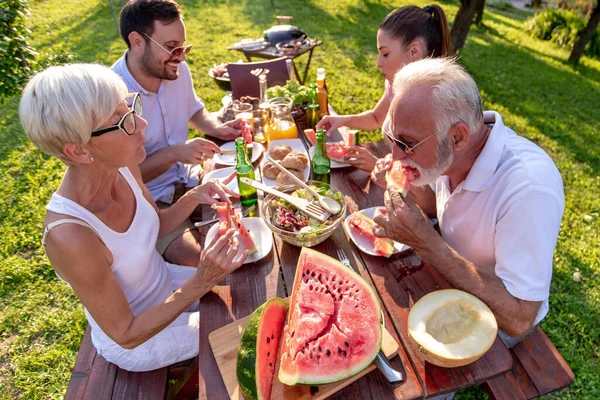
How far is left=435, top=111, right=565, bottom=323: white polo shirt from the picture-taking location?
1.83m

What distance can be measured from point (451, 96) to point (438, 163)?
377 millimetres

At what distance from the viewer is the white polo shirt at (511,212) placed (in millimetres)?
1831

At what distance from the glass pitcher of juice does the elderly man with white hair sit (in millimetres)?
1251

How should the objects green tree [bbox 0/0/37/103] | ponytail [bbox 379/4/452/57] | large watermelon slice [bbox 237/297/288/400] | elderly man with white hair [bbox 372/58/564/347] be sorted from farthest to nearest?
green tree [bbox 0/0/37/103] < ponytail [bbox 379/4/452/57] < elderly man with white hair [bbox 372/58/564/347] < large watermelon slice [bbox 237/297/288/400]

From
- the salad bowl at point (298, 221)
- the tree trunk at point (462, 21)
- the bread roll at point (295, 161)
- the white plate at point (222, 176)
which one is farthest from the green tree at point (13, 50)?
the tree trunk at point (462, 21)

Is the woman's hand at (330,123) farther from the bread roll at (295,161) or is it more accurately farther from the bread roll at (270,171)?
the bread roll at (270,171)

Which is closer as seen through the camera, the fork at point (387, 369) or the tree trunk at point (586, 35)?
the fork at point (387, 369)

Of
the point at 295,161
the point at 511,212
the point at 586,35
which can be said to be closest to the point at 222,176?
the point at 295,161

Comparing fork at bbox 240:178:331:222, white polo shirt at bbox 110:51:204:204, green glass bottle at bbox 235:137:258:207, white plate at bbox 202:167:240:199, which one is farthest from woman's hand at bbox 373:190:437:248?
white polo shirt at bbox 110:51:204:204

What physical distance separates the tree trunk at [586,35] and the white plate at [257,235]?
A: 13280 mm

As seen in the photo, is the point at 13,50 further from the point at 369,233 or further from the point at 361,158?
the point at 369,233

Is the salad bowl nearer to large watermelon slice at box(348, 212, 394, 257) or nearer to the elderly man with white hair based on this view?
large watermelon slice at box(348, 212, 394, 257)

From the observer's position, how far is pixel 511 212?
191 cm

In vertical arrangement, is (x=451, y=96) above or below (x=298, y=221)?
above
